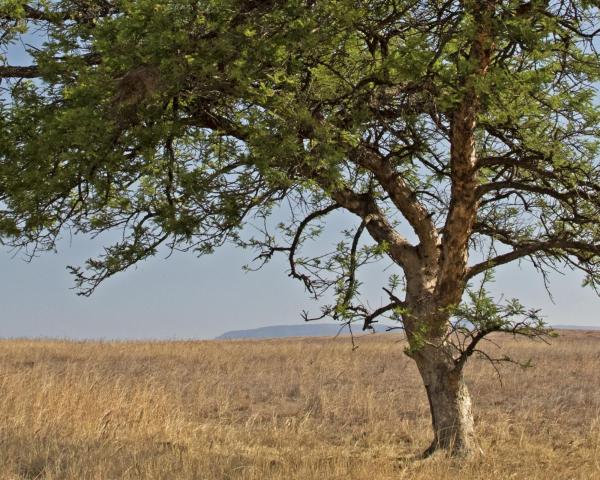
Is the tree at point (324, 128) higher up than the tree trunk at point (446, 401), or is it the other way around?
the tree at point (324, 128)

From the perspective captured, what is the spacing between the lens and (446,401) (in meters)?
9.98

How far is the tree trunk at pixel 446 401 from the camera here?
32.6ft

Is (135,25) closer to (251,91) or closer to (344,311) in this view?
(251,91)

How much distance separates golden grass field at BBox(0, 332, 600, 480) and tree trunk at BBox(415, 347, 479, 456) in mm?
303

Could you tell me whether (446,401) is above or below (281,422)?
above

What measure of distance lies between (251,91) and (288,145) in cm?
97

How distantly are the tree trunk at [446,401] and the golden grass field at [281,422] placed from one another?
0.99 ft

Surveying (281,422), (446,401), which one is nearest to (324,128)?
(446,401)

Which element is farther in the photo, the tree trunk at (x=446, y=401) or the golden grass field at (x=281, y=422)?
the tree trunk at (x=446, y=401)

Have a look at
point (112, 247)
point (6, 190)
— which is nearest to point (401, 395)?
point (112, 247)

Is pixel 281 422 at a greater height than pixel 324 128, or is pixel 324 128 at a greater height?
pixel 324 128

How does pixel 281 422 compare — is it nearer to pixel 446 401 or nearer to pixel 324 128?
pixel 446 401

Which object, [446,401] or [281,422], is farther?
[281,422]

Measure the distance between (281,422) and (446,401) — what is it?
4.99 metres
